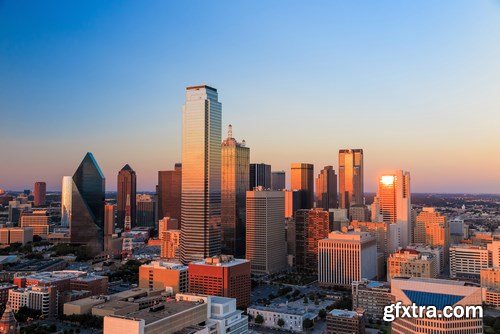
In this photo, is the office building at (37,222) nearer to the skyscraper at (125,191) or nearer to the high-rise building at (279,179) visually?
the skyscraper at (125,191)

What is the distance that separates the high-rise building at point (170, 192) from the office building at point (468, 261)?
23732 mm

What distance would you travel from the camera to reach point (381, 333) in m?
13.5

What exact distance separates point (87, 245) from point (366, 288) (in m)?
19.3

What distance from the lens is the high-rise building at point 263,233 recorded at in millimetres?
23609

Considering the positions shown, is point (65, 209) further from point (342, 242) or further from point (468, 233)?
point (468, 233)

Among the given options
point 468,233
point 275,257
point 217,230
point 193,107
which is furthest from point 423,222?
point 193,107

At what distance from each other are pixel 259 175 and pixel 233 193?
8.58 meters

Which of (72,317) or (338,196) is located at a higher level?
(338,196)

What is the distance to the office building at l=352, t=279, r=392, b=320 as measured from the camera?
51.1ft

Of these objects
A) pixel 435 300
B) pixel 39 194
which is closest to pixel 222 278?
pixel 435 300

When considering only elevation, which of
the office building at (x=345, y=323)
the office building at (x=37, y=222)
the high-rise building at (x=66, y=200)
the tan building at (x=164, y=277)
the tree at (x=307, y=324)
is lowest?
the tree at (x=307, y=324)

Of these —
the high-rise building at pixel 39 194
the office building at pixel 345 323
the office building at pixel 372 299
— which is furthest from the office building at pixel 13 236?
the office building at pixel 345 323

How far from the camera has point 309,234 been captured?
2561 cm

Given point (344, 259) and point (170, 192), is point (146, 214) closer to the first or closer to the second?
point (170, 192)
